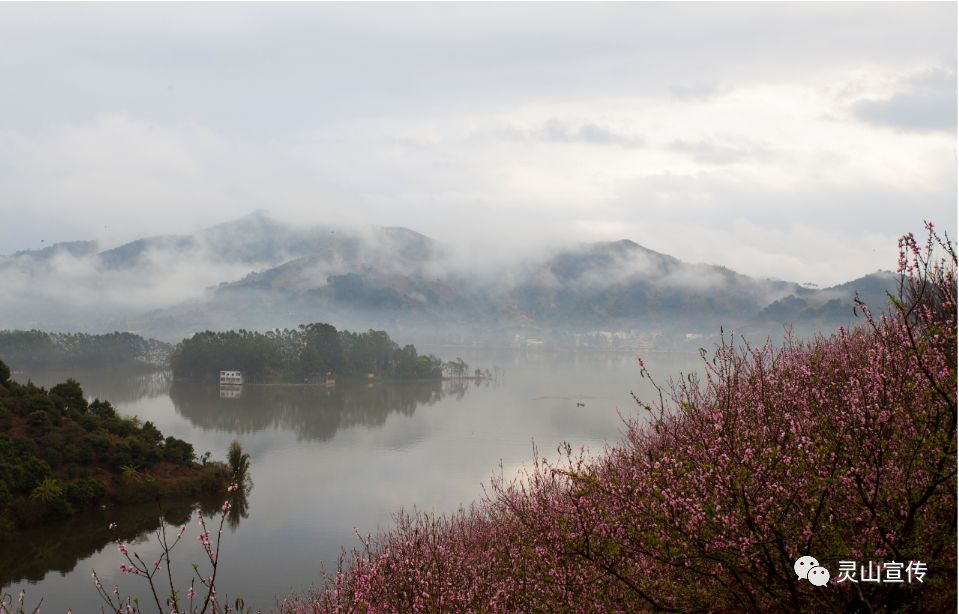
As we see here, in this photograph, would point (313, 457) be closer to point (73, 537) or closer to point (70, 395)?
point (70, 395)

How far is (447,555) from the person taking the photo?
15.6 meters

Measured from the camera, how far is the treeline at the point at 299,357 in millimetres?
113250

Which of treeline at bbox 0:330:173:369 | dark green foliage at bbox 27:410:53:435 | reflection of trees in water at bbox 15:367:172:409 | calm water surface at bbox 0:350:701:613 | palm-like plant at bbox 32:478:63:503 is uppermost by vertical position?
treeline at bbox 0:330:173:369

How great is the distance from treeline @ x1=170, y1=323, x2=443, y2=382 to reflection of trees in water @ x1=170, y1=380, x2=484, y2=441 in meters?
4.20

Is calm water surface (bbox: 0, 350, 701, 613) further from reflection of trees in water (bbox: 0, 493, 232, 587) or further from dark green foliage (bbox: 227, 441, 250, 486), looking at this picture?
dark green foliage (bbox: 227, 441, 250, 486)

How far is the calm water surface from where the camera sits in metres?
30.8

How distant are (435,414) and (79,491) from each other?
5090cm

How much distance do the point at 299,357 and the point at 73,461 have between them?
7834 cm

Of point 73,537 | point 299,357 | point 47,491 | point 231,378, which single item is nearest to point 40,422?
point 47,491

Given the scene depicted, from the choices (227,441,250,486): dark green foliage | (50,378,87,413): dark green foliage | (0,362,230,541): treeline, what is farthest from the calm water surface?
(50,378,87,413): dark green foliage

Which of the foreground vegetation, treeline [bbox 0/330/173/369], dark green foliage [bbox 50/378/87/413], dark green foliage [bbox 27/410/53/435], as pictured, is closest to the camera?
the foreground vegetation

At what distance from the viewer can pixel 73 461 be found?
39875 mm

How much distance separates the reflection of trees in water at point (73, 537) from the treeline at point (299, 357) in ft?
243


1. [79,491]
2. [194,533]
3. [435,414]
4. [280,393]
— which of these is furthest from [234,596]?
[280,393]
